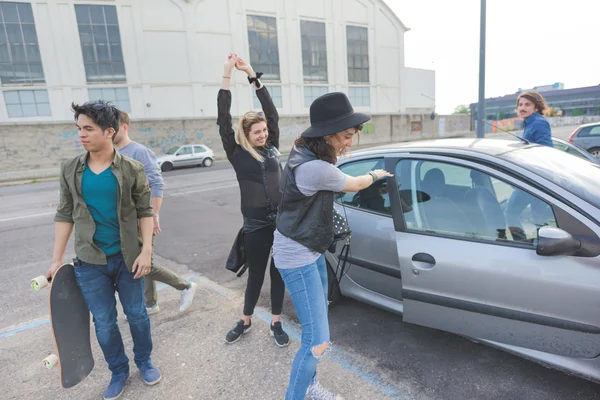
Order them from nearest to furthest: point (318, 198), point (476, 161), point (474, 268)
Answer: point (318, 198) < point (474, 268) < point (476, 161)

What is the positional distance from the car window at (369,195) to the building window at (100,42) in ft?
89.9

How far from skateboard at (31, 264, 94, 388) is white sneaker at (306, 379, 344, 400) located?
55.5 inches

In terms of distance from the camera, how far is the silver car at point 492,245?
1.94 m

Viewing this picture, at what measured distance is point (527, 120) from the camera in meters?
4.20

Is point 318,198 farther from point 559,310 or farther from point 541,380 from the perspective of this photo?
point 541,380

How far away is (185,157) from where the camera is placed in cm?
1977

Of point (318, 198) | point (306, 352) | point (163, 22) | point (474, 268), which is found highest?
point (163, 22)

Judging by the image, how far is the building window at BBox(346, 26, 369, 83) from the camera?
112ft

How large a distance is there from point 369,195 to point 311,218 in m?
1.15

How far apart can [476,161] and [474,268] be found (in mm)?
675

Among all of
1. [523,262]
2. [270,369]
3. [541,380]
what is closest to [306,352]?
[270,369]

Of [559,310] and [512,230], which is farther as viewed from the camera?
[512,230]

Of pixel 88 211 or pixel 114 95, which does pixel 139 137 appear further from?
pixel 88 211

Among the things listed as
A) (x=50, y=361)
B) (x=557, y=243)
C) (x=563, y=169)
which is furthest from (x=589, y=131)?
(x=50, y=361)
